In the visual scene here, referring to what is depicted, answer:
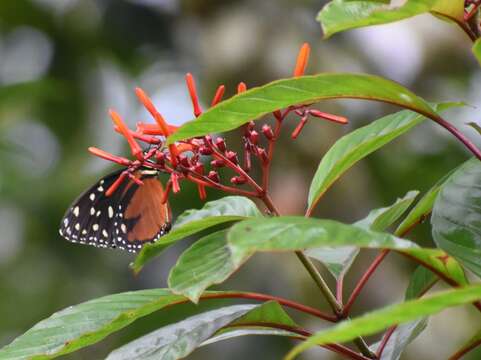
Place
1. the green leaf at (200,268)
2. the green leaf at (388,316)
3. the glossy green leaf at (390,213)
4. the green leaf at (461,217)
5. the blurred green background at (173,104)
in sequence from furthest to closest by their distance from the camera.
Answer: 1. the blurred green background at (173,104)
2. the glossy green leaf at (390,213)
3. the green leaf at (461,217)
4. the green leaf at (200,268)
5. the green leaf at (388,316)

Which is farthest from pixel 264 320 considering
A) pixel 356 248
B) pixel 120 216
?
pixel 120 216

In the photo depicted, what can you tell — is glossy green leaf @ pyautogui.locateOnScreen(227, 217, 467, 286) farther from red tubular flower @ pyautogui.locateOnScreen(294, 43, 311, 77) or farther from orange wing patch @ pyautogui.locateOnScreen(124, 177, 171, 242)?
orange wing patch @ pyautogui.locateOnScreen(124, 177, 171, 242)

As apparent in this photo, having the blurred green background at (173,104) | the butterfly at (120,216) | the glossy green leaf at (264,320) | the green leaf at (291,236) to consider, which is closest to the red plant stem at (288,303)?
the glossy green leaf at (264,320)

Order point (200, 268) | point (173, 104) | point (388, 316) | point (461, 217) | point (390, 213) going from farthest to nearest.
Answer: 1. point (173, 104)
2. point (390, 213)
3. point (461, 217)
4. point (200, 268)
5. point (388, 316)

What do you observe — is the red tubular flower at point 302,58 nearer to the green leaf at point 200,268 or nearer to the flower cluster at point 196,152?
the flower cluster at point 196,152

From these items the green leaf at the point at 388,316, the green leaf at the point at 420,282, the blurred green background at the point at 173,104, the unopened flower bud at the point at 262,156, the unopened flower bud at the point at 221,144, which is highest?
the unopened flower bud at the point at 221,144

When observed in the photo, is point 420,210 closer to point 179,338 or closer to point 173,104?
point 179,338
